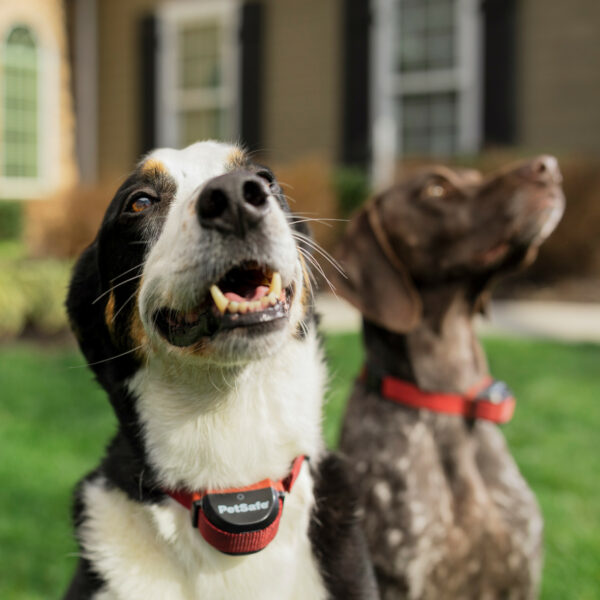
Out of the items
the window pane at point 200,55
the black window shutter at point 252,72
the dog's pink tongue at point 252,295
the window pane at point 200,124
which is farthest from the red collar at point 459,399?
the window pane at point 200,55

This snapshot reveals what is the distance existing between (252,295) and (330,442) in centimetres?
308

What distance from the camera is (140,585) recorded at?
201 centimetres

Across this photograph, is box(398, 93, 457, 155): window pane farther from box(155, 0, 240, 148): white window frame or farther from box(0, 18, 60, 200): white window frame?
box(0, 18, 60, 200): white window frame

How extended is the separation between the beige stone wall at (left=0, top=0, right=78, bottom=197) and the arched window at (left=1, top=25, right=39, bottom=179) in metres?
0.14

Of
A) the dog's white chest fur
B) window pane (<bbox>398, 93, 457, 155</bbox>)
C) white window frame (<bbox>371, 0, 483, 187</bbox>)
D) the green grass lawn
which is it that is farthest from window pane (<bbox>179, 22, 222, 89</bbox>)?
the dog's white chest fur

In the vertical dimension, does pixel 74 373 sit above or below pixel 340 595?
below

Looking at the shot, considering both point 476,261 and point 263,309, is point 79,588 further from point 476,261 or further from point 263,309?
point 476,261

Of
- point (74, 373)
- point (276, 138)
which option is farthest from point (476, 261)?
point (276, 138)

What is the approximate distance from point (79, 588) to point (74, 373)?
4718 millimetres

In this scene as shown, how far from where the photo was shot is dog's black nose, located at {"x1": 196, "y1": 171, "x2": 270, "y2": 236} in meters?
1.78

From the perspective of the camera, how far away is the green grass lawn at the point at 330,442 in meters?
3.53

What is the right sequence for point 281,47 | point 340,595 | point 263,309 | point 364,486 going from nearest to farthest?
point 263,309, point 340,595, point 364,486, point 281,47

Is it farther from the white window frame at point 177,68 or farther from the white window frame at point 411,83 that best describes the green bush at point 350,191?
the white window frame at point 177,68

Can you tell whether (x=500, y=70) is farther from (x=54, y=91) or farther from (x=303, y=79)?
(x=54, y=91)
